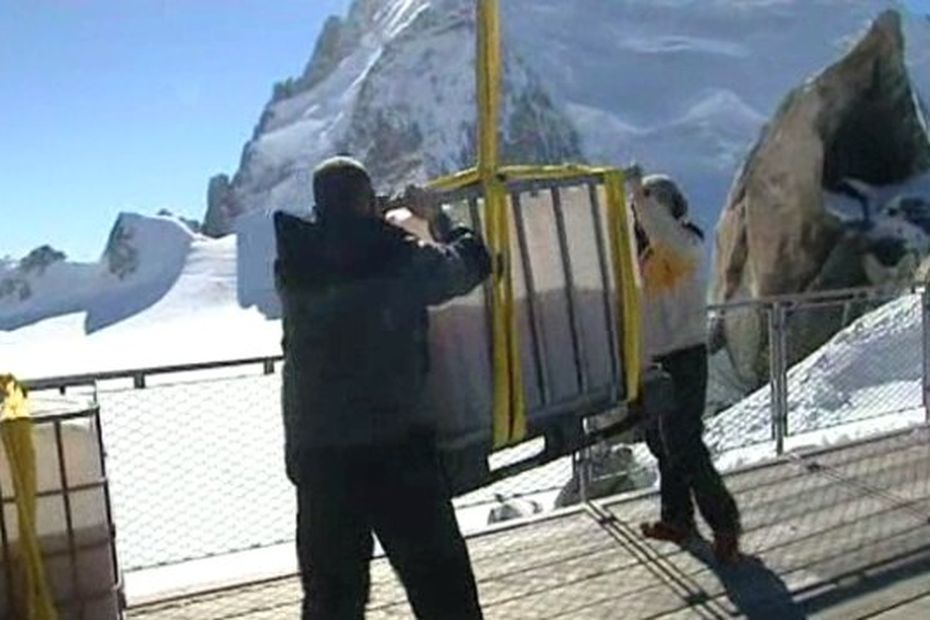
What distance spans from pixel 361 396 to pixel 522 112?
118299mm

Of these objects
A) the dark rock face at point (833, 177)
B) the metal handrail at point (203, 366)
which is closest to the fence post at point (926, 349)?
the metal handrail at point (203, 366)

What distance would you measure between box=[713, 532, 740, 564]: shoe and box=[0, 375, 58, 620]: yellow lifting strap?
236 cm

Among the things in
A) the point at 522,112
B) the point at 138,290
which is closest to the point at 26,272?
the point at 138,290

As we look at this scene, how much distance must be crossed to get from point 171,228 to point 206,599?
111883mm

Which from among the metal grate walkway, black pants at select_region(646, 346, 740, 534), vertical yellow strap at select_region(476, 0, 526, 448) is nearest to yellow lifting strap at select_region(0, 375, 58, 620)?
the metal grate walkway

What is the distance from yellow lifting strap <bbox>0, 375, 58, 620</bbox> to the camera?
9.65ft

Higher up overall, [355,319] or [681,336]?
[355,319]

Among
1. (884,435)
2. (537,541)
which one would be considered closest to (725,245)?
(884,435)

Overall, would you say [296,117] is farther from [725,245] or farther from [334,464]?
[334,464]

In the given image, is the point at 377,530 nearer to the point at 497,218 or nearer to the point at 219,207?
the point at 497,218

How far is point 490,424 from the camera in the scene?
3.09m

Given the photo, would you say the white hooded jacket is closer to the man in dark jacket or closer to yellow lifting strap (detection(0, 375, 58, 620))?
the man in dark jacket

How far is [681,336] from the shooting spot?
4.10 m

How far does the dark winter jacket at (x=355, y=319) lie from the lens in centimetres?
262
